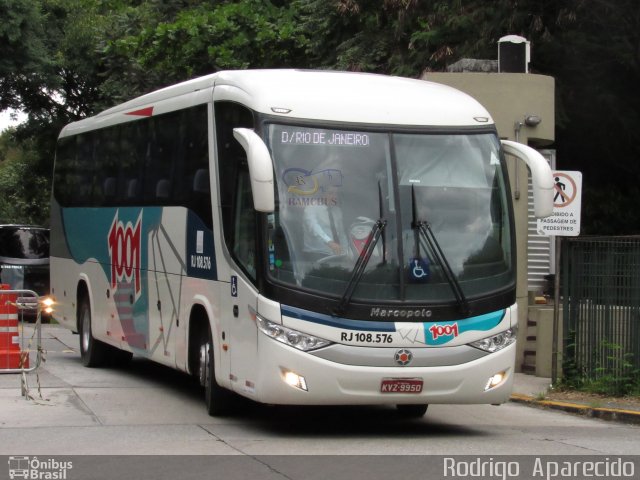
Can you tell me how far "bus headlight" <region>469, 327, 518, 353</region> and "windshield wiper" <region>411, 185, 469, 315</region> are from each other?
354mm

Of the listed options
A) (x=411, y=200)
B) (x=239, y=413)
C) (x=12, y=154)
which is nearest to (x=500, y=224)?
(x=411, y=200)

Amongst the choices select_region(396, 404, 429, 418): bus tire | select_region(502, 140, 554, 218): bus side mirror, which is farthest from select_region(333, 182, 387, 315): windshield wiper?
select_region(396, 404, 429, 418): bus tire

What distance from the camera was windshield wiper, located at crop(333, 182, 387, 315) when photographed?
10.6 meters

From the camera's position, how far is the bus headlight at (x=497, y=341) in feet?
36.2

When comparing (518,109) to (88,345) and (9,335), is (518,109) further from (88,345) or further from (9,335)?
(9,335)

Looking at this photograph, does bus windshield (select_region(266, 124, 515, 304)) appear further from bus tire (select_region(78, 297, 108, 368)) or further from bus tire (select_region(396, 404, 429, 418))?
bus tire (select_region(78, 297, 108, 368))

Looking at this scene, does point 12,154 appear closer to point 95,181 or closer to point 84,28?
point 84,28

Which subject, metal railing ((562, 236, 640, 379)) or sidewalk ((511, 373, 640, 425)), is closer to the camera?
sidewalk ((511, 373, 640, 425))

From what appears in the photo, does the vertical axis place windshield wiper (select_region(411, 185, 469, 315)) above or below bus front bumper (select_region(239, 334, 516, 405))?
above

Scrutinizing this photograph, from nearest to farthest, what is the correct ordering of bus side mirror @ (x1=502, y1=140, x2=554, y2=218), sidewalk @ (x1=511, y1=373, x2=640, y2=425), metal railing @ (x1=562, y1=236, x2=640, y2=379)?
1. bus side mirror @ (x1=502, y1=140, x2=554, y2=218)
2. sidewalk @ (x1=511, y1=373, x2=640, y2=425)
3. metal railing @ (x1=562, y1=236, x2=640, y2=379)

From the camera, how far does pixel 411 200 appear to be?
433 inches

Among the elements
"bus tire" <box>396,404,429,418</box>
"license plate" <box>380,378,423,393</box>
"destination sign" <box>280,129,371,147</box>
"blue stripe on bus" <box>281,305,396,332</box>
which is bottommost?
"bus tire" <box>396,404,429,418</box>

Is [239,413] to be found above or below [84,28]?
below

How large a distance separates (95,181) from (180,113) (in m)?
4.28
